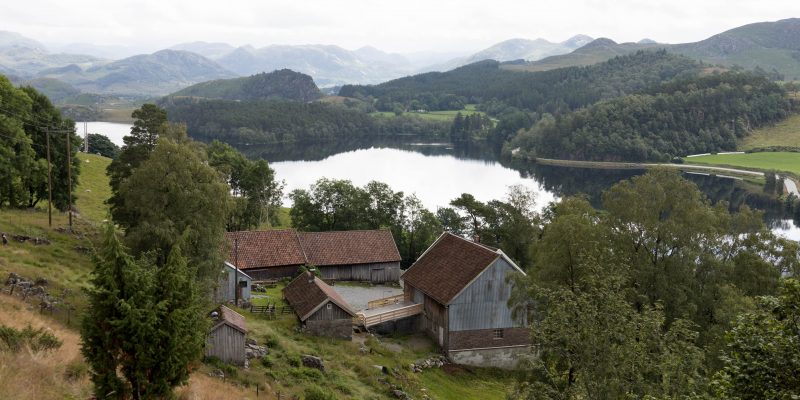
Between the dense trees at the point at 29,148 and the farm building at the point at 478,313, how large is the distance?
2328cm

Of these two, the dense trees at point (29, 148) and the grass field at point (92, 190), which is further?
the grass field at point (92, 190)

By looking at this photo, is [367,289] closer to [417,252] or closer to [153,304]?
[417,252]

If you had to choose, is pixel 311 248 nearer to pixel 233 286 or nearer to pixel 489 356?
pixel 233 286

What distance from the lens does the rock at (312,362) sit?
25.0 m

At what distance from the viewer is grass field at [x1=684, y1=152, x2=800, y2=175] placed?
434 ft

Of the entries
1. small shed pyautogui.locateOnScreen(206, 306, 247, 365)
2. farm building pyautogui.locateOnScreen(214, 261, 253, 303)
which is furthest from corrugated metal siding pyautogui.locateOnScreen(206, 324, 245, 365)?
farm building pyautogui.locateOnScreen(214, 261, 253, 303)

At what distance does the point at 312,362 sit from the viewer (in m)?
25.2

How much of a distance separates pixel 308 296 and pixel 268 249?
12007mm

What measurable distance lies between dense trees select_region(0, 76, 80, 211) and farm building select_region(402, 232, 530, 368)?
23.3m

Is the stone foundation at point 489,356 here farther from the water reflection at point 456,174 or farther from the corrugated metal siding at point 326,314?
the water reflection at point 456,174

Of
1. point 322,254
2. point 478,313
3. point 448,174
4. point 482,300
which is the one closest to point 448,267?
point 482,300

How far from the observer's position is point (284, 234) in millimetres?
45656

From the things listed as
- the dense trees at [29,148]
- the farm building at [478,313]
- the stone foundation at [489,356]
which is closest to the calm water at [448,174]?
the dense trees at [29,148]

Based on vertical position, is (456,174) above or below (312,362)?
above
